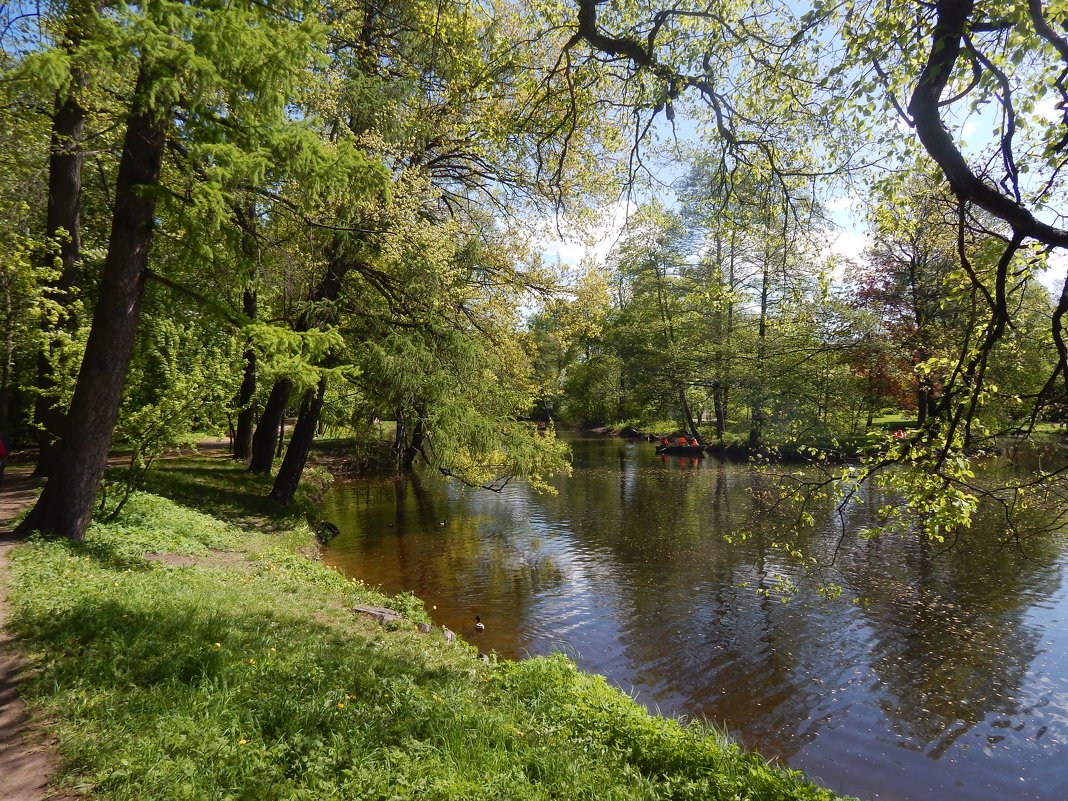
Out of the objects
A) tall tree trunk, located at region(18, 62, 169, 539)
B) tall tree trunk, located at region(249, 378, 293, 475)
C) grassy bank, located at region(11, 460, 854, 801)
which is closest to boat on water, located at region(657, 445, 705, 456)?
tall tree trunk, located at region(249, 378, 293, 475)

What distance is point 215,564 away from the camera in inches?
355

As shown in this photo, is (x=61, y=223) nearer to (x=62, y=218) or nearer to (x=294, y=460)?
(x=62, y=218)

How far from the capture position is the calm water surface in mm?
6262

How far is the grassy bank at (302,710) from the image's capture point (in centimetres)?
365

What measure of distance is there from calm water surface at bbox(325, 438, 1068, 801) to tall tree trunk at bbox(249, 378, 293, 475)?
263 cm

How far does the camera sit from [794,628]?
9258mm

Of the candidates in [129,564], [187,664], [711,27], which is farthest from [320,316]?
[711,27]

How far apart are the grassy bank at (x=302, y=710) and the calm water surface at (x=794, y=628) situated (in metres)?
1.64

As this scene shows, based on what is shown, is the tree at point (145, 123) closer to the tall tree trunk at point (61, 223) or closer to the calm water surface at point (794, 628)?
the tall tree trunk at point (61, 223)

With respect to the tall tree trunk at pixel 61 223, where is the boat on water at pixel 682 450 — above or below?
below

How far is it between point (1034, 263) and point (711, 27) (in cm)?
329

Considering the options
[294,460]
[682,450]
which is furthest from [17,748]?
[682,450]

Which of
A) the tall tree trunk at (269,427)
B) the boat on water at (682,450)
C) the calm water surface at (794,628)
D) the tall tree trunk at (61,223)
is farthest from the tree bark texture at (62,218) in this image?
the boat on water at (682,450)

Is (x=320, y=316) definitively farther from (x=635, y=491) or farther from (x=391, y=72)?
(x=635, y=491)
